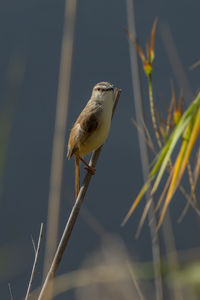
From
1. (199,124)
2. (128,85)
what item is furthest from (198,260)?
(128,85)

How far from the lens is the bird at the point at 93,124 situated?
2.25m

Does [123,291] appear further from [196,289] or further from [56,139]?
[56,139]

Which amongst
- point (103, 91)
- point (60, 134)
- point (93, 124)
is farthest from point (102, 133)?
point (60, 134)

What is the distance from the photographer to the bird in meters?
2.25

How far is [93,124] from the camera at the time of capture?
7.54ft

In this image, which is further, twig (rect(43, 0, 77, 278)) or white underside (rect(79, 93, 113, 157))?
white underside (rect(79, 93, 113, 157))

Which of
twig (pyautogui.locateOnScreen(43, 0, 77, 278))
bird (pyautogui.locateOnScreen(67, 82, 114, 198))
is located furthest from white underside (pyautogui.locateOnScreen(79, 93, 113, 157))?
twig (pyautogui.locateOnScreen(43, 0, 77, 278))

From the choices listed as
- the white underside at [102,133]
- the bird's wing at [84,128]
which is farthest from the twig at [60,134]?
the bird's wing at [84,128]

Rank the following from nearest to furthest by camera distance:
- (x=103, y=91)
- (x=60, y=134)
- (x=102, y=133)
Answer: (x=60, y=134), (x=102, y=133), (x=103, y=91)

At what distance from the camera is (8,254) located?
966mm

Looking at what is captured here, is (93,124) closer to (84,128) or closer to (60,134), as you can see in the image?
(84,128)

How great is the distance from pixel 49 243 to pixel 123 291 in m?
0.20

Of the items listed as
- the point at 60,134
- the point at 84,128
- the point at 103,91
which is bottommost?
the point at 60,134

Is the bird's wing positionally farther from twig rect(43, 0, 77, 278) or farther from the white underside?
twig rect(43, 0, 77, 278)
